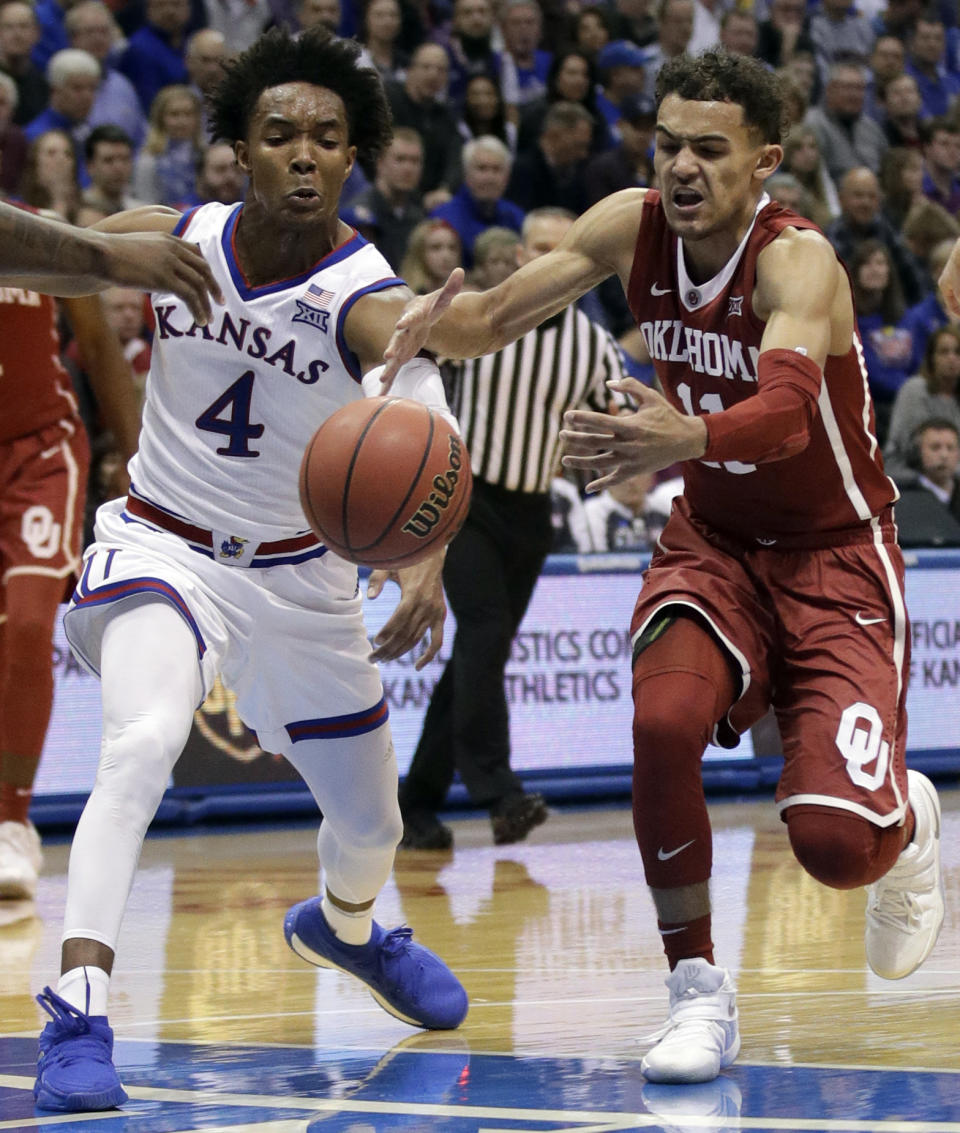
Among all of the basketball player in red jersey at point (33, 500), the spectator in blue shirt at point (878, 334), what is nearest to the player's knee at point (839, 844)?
the basketball player in red jersey at point (33, 500)

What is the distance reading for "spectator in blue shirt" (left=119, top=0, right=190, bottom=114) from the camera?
438 inches

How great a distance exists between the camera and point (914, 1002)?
4.30m

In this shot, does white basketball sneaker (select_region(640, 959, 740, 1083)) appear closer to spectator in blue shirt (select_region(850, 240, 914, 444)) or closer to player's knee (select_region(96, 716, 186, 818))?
player's knee (select_region(96, 716, 186, 818))

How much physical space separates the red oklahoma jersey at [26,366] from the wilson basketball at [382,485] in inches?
114

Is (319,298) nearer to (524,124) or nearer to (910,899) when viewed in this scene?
(910,899)

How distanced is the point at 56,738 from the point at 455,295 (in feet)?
14.0

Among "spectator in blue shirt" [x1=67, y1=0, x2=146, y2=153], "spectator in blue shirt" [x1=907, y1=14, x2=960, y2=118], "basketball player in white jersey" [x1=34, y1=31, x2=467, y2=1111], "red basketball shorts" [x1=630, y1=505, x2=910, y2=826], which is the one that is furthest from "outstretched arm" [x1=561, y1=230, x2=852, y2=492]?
"spectator in blue shirt" [x1=907, y1=14, x2=960, y2=118]

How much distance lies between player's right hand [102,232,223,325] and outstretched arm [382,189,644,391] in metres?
0.51

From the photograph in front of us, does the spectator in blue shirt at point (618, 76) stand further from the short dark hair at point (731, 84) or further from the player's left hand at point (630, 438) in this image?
the player's left hand at point (630, 438)

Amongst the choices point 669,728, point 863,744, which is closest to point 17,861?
point 669,728

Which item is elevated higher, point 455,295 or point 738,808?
point 455,295

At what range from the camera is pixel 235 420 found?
411 centimetres

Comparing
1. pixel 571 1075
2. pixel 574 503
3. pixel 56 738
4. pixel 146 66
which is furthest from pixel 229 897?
pixel 146 66

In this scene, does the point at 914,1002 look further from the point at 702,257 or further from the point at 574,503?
the point at 574,503
